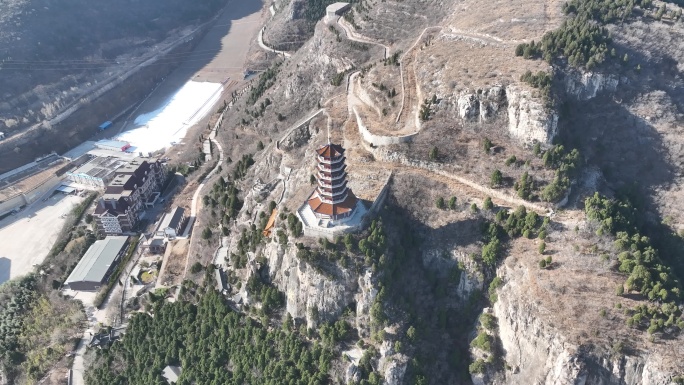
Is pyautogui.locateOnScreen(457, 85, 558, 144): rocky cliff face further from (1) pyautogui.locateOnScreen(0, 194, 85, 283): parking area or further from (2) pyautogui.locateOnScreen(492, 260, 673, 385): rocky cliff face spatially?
(1) pyautogui.locateOnScreen(0, 194, 85, 283): parking area

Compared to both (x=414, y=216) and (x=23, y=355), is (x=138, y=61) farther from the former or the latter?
(x=414, y=216)

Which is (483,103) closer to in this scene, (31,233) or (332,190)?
(332,190)

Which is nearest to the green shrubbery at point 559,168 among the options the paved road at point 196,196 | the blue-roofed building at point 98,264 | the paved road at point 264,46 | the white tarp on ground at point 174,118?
the paved road at point 196,196

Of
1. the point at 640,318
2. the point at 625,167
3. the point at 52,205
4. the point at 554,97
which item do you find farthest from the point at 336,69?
the point at 640,318

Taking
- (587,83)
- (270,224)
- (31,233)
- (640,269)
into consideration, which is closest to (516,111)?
(587,83)

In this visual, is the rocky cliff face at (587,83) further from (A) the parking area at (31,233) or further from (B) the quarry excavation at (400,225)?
(A) the parking area at (31,233)

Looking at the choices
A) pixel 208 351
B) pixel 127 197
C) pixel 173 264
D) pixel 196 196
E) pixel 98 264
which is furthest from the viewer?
pixel 196 196
